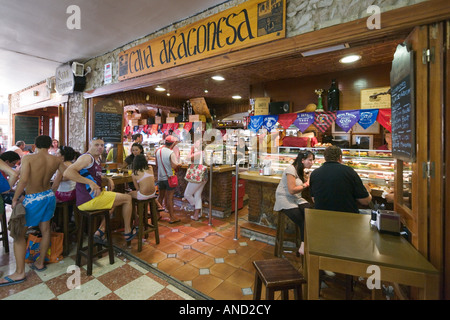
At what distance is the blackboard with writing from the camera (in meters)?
4.90

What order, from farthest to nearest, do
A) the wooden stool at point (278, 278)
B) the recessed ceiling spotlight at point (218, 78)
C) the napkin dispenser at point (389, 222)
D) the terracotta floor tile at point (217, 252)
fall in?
the recessed ceiling spotlight at point (218, 78) < the terracotta floor tile at point (217, 252) < the napkin dispenser at point (389, 222) < the wooden stool at point (278, 278)

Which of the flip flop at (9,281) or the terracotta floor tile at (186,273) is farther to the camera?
the terracotta floor tile at (186,273)

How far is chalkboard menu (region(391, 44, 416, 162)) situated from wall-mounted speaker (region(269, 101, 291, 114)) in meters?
2.75

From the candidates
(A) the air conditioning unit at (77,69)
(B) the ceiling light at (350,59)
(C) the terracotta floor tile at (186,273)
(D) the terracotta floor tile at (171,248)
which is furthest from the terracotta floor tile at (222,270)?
(A) the air conditioning unit at (77,69)

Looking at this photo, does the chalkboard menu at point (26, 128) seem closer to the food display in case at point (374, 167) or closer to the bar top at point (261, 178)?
the bar top at point (261, 178)

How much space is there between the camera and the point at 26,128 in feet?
27.8

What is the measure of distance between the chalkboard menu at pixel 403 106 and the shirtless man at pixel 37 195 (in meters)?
4.03

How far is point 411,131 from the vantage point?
5.44 ft

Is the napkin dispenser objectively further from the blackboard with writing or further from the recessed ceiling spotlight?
the blackboard with writing

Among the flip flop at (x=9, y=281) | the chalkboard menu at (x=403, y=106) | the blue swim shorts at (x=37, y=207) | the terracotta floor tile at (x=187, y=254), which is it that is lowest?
the terracotta floor tile at (x=187, y=254)

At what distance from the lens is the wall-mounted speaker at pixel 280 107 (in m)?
4.86

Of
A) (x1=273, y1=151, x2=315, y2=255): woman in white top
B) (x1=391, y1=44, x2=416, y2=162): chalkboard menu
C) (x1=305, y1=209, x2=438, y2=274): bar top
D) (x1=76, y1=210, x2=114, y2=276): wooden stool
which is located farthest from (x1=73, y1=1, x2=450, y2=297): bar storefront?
(x1=76, y1=210, x2=114, y2=276): wooden stool
